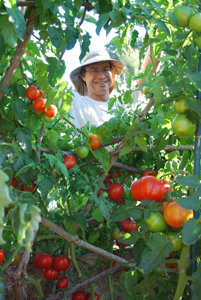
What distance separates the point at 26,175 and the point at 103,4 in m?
0.56

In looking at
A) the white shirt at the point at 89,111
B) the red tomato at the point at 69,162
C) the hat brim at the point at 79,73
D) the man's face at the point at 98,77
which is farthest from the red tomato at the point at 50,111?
the man's face at the point at 98,77

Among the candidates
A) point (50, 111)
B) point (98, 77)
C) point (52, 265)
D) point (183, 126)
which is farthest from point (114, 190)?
point (98, 77)

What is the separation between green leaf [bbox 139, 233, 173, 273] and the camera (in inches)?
24.9

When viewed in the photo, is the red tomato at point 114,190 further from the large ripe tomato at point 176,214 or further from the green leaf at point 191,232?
the green leaf at point 191,232

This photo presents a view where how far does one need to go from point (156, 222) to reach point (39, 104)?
506 millimetres

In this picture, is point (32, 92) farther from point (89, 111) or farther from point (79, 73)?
point (79, 73)

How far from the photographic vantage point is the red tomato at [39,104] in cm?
86

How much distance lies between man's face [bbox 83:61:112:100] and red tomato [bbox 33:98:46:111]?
1.56 metres

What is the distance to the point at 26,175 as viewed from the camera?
0.88 m

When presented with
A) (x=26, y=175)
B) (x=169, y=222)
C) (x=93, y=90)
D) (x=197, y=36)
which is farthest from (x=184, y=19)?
(x=93, y=90)

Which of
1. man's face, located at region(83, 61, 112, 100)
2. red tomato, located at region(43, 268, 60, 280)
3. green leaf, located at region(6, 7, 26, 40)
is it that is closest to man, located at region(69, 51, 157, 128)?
man's face, located at region(83, 61, 112, 100)

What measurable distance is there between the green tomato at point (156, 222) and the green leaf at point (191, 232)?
0.13m

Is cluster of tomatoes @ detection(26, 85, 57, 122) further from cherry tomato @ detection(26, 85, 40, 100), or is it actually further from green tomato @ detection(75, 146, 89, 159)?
green tomato @ detection(75, 146, 89, 159)

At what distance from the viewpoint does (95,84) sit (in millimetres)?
2418
